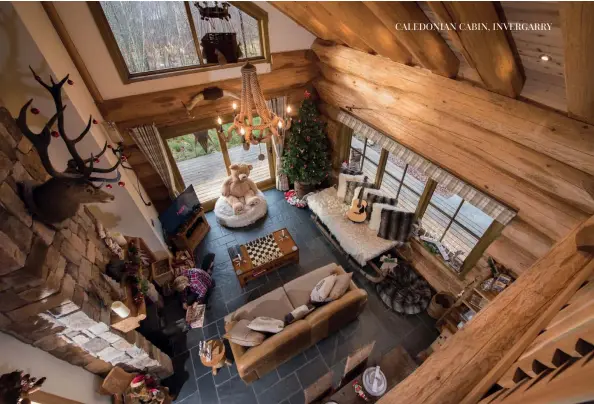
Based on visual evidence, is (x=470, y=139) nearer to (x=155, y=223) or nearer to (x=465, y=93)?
(x=465, y=93)

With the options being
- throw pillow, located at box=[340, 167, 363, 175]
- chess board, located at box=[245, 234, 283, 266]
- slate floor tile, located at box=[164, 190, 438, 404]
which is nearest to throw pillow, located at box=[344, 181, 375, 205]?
throw pillow, located at box=[340, 167, 363, 175]

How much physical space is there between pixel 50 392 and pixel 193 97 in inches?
149

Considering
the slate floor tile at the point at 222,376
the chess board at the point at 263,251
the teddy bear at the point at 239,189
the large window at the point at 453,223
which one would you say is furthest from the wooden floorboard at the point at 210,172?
the large window at the point at 453,223

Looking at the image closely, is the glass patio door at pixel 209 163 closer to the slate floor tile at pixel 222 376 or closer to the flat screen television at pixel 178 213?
the flat screen television at pixel 178 213

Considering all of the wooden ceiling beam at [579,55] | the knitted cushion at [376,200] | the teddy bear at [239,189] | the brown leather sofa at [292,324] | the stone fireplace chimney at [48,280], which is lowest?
the wooden ceiling beam at [579,55]

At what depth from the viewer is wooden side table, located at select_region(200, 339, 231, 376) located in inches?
127

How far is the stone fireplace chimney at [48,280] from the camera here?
175 centimetres

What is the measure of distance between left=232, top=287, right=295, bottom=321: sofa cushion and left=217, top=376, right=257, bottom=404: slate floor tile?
793mm

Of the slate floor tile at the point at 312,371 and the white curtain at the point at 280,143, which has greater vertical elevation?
the white curtain at the point at 280,143

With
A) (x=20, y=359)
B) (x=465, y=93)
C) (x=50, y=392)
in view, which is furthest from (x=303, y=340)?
(x=465, y=93)

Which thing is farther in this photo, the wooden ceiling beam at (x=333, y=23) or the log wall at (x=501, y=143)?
the wooden ceiling beam at (x=333, y=23)

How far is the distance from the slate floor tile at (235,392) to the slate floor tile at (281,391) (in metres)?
0.13

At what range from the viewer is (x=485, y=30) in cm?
175

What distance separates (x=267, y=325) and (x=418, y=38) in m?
3.28
